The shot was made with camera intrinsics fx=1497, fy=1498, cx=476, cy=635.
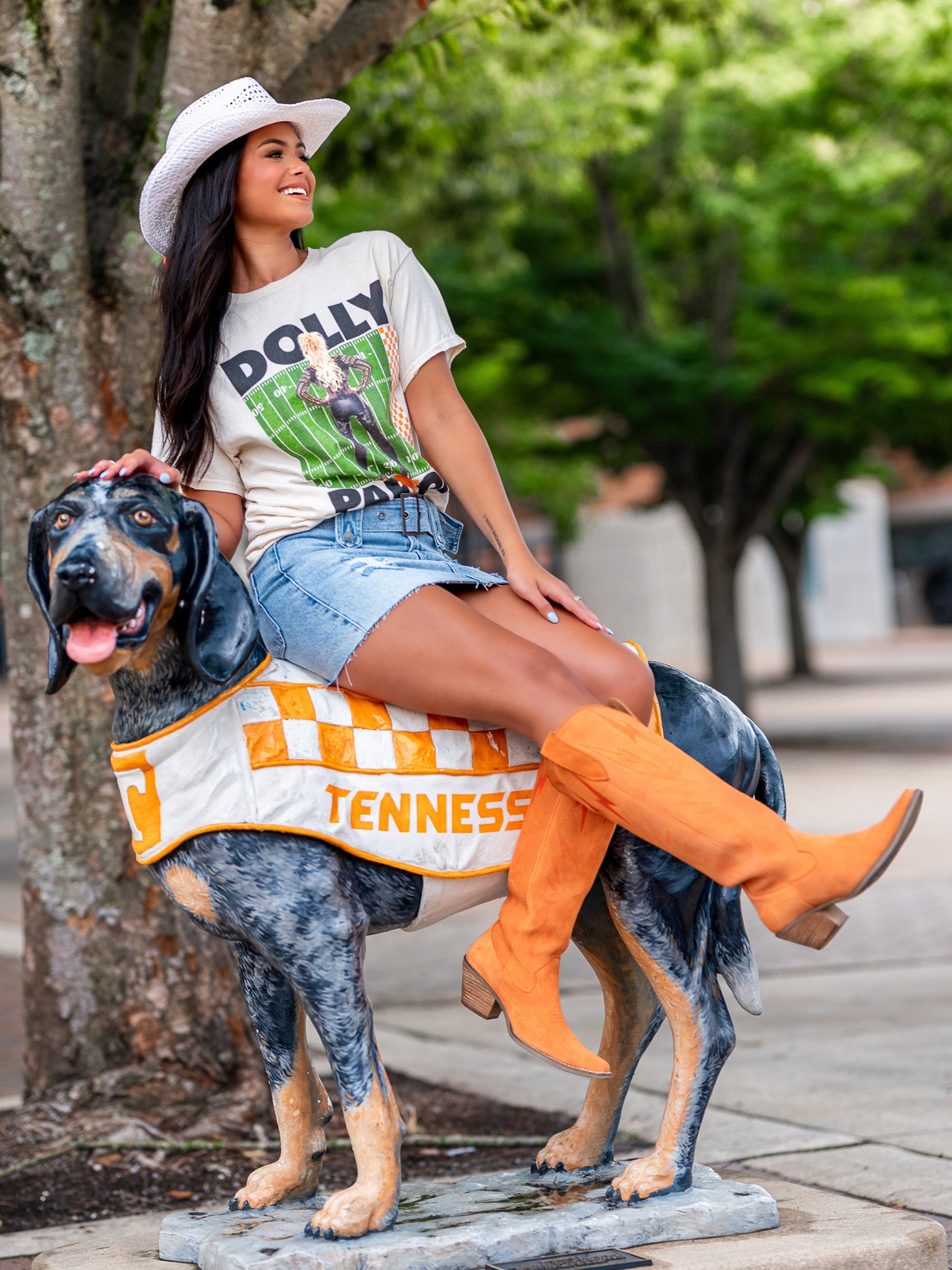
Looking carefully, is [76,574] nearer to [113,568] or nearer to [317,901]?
[113,568]

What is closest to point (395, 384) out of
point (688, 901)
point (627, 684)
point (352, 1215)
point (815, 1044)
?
point (627, 684)

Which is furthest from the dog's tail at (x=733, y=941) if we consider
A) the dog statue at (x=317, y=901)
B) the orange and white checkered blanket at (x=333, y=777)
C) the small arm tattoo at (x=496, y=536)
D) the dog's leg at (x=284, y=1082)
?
the dog's leg at (x=284, y=1082)

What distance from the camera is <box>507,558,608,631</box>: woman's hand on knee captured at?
3.09m

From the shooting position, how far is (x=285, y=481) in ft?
10.2

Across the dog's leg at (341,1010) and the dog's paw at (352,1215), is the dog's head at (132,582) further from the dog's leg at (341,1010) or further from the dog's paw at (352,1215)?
the dog's paw at (352,1215)

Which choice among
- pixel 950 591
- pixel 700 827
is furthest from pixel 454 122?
pixel 950 591

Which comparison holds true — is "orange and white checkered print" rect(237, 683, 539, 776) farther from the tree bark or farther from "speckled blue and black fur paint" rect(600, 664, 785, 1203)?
the tree bark

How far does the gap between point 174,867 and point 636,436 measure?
13.8m

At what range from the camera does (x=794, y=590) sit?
29656mm

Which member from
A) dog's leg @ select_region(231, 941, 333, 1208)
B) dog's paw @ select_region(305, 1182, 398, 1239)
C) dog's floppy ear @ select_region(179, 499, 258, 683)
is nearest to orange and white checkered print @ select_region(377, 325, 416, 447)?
dog's floppy ear @ select_region(179, 499, 258, 683)

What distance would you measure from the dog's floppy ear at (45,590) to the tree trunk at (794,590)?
27480 mm

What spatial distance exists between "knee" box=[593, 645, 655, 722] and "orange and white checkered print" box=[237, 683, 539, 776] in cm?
21

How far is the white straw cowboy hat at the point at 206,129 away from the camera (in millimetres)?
3051

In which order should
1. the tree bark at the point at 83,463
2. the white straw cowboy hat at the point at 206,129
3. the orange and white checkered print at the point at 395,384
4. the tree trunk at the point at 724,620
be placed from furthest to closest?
the tree trunk at the point at 724,620 → the tree bark at the point at 83,463 → the orange and white checkered print at the point at 395,384 → the white straw cowboy hat at the point at 206,129
